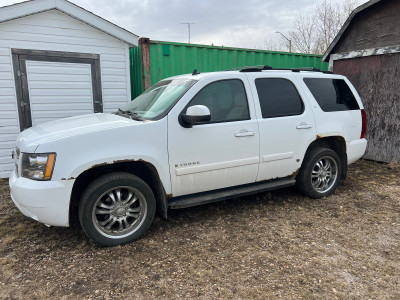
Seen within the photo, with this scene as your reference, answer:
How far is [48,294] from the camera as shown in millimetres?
2514

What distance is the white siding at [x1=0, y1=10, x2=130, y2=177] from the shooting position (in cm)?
580

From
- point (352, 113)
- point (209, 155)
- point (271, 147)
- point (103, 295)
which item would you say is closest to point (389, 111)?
point (352, 113)

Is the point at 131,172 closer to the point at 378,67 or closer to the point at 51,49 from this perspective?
the point at 51,49

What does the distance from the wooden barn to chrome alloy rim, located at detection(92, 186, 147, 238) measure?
6343 millimetres

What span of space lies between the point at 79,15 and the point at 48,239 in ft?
15.7

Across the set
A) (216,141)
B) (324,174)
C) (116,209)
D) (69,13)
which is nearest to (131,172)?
(116,209)

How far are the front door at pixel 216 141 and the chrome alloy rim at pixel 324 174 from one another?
1262 millimetres

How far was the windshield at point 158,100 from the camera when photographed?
3.54 m

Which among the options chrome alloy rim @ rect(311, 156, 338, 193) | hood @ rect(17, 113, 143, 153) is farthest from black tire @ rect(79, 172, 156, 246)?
chrome alloy rim @ rect(311, 156, 338, 193)

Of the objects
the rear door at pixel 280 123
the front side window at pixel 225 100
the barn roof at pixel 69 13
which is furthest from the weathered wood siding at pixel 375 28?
the barn roof at pixel 69 13

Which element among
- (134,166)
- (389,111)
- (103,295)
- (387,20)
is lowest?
(103,295)

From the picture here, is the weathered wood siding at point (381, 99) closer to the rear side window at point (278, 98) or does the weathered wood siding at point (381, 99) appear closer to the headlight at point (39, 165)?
the rear side window at point (278, 98)

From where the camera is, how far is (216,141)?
3568 mm

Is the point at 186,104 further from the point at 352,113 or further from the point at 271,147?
the point at 352,113
